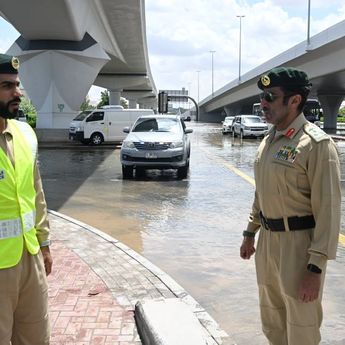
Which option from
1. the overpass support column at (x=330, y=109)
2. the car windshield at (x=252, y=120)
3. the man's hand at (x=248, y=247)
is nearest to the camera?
the man's hand at (x=248, y=247)

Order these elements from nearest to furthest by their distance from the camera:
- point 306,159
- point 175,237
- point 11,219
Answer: point 11,219
point 306,159
point 175,237

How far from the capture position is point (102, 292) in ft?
16.3

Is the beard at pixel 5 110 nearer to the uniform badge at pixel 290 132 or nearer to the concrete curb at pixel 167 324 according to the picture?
the uniform badge at pixel 290 132

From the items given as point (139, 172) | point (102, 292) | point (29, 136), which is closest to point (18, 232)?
point (29, 136)

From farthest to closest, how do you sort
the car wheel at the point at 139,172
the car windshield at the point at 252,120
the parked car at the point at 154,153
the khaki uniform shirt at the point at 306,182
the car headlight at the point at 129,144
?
the car windshield at the point at 252,120 < the car wheel at the point at 139,172 < the car headlight at the point at 129,144 < the parked car at the point at 154,153 < the khaki uniform shirt at the point at 306,182

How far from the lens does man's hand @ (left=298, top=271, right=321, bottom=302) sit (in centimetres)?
278

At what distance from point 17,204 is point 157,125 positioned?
12.7 meters

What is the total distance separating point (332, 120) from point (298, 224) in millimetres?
56339

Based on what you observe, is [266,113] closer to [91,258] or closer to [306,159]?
[306,159]

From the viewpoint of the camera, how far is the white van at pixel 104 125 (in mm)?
25672

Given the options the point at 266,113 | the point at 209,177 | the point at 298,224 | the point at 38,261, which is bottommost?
the point at 209,177

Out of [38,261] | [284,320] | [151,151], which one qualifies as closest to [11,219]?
[38,261]

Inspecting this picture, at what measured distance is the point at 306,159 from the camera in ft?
9.24

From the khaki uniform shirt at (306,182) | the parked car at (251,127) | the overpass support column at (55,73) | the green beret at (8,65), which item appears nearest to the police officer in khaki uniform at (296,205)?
the khaki uniform shirt at (306,182)
